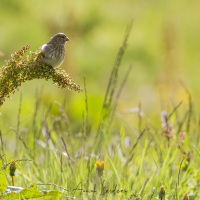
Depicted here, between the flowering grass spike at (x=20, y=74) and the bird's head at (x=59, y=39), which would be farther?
the bird's head at (x=59, y=39)

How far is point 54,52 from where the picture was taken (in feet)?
6.41

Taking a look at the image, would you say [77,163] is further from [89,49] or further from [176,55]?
[89,49]

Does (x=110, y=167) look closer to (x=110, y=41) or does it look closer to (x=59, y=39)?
(x=59, y=39)

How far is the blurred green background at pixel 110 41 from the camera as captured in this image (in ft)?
28.6

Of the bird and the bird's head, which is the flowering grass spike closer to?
the bird

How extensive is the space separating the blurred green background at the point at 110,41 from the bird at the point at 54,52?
495 cm

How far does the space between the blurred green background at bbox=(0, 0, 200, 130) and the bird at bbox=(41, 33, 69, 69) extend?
16.2ft

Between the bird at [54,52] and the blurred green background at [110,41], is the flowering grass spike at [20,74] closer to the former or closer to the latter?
the bird at [54,52]

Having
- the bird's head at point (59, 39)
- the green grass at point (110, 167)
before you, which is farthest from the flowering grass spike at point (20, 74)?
the green grass at point (110, 167)

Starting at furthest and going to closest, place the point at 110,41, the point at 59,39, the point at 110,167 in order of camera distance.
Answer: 1. the point at 110,41
2. the point at 110,167
3. the point at 59,39

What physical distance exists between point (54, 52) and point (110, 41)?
1291 centimetres

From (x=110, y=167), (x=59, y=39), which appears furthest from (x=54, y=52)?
(x=110, y=167)

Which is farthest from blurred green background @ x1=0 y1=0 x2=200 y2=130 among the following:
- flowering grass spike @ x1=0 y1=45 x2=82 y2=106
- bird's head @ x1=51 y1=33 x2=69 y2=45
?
flowering grass spike @ x1=0 y1=45 x2=82 y2=106

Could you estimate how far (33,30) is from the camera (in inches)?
547
